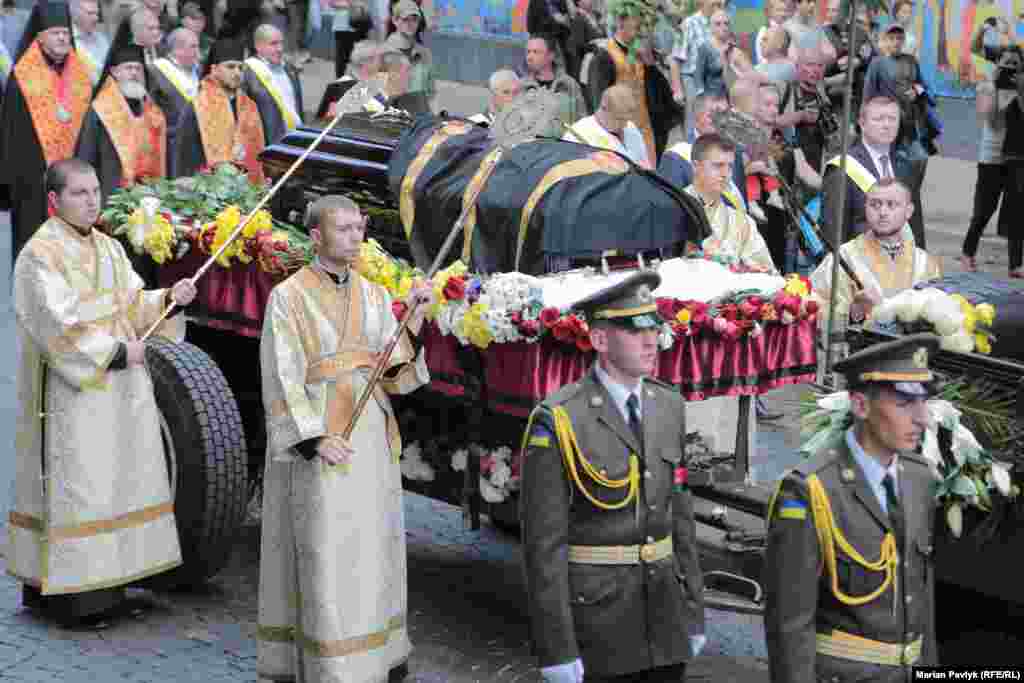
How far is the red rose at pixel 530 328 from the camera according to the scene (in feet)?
22.7

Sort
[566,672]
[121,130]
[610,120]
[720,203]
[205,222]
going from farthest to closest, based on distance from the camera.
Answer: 1. [121,130]
2. [610,120]
3. [720,203]
4. [205,222]
5. [566,672]

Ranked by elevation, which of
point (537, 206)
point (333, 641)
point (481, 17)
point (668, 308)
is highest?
point (537, 206)

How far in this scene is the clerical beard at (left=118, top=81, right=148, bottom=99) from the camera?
41.3 ft

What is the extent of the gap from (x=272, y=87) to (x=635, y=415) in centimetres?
893

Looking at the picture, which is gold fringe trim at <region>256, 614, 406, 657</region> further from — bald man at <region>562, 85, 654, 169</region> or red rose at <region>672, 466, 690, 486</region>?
bald man at <region>562, 85, 654, 169</region>

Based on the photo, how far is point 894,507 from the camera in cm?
496

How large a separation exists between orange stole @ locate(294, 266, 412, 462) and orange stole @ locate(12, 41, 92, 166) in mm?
6829

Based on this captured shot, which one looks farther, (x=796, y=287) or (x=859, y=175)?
(x=859, y=175)

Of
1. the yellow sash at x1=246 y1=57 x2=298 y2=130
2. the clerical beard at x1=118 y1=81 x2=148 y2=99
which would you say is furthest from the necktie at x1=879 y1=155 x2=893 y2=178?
the yellow sash at x1=246 y1=57 x2=298 y2=130

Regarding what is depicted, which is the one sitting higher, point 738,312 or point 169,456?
point 738,312

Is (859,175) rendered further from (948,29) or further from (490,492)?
(948,29)

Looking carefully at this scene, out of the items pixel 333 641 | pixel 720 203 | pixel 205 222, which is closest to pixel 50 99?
pixel 205 222

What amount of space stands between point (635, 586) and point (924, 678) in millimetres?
1029

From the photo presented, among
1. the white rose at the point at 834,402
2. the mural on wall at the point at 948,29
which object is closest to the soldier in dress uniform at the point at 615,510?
the white rose at the point at 834,402
